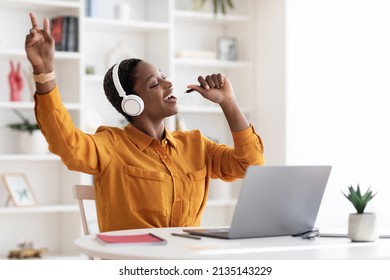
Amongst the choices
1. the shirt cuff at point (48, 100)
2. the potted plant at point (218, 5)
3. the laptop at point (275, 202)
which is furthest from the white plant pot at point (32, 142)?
the laptop at point (275, 202)

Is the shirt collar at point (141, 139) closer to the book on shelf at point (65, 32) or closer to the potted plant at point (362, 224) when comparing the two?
the potted plant at point (362, 224)

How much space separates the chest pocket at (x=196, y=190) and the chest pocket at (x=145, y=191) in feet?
0.40

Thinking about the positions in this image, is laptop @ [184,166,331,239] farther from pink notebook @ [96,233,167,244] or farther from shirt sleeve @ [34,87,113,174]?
shirt sleeve @ [34,87,113,174]

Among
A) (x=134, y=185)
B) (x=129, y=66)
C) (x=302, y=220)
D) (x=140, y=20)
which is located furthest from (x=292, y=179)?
(x=140, y=20)

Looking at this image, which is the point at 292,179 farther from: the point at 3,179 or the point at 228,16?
the point at 228,16

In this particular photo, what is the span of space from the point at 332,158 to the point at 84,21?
1.83 metres

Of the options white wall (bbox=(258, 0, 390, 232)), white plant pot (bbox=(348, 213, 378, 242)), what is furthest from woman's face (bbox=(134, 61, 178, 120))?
white wall (bbox=(258, 0, 390, 232))

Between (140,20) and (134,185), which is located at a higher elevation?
(140,20)

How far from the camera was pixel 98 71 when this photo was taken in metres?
4.91

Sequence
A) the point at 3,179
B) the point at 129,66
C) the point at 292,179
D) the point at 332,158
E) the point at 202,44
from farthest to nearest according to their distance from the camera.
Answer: the point at 202,44, the point at 332,158, the point at 3,179, the point at 129,66, the point at 292,179

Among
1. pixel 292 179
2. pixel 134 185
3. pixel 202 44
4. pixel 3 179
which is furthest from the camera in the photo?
pixel 202 44

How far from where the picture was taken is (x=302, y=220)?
1995mm

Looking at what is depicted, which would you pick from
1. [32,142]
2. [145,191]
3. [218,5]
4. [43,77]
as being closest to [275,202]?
[145,191]

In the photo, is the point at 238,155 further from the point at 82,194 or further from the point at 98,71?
the point at 98,71
